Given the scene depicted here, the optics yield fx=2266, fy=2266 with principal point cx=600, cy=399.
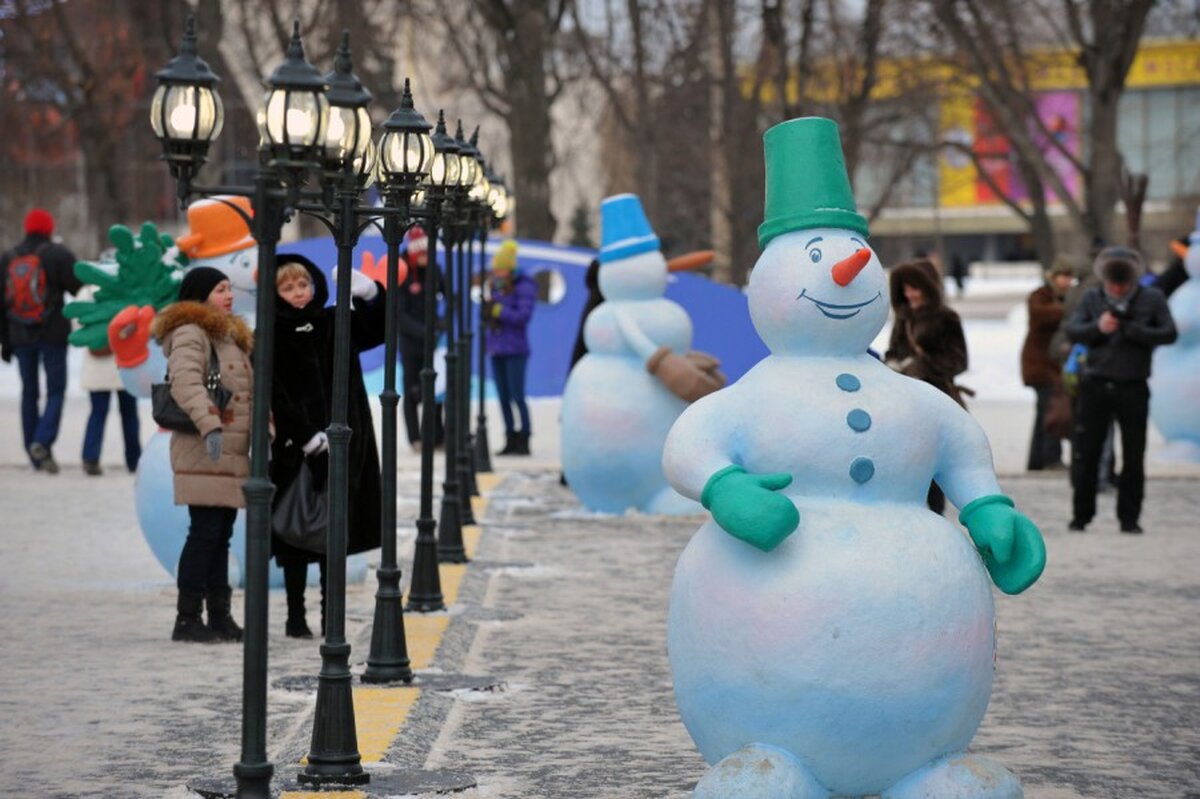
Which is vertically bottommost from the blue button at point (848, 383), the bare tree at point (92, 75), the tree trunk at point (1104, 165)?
the blue button at point (848, 383)

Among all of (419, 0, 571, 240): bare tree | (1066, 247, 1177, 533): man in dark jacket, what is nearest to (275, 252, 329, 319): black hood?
(1066, 247, 1177, 533): man in dark jacket

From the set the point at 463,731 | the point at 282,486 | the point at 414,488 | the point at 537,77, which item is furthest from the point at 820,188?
the point at 537,77

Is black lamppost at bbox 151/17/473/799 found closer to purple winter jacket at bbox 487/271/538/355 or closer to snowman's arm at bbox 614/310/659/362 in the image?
snowman's arm at bbox 614/310/659/362

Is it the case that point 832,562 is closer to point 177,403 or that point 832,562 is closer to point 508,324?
point 177,403

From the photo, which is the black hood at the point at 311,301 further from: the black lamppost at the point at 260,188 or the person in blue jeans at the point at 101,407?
the person in blue jeans at the point at 101,407

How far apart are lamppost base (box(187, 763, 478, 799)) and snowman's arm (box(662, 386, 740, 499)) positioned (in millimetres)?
1340

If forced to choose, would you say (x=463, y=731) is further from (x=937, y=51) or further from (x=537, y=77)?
(x=937, y=51)

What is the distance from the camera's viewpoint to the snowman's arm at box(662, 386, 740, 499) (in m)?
6.90

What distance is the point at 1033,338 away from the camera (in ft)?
61.8

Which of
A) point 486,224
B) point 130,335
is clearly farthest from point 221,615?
point 486,224

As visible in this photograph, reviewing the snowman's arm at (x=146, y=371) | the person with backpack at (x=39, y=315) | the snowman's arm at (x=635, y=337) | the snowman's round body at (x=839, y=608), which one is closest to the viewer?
the snowman's round body at (x=839, y=608)

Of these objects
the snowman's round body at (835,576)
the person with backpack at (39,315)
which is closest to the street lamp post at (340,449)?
the snowman's round body at (835,576)

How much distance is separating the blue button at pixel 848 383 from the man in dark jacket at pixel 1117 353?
808 centimetres

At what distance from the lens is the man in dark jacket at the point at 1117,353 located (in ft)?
48.4
